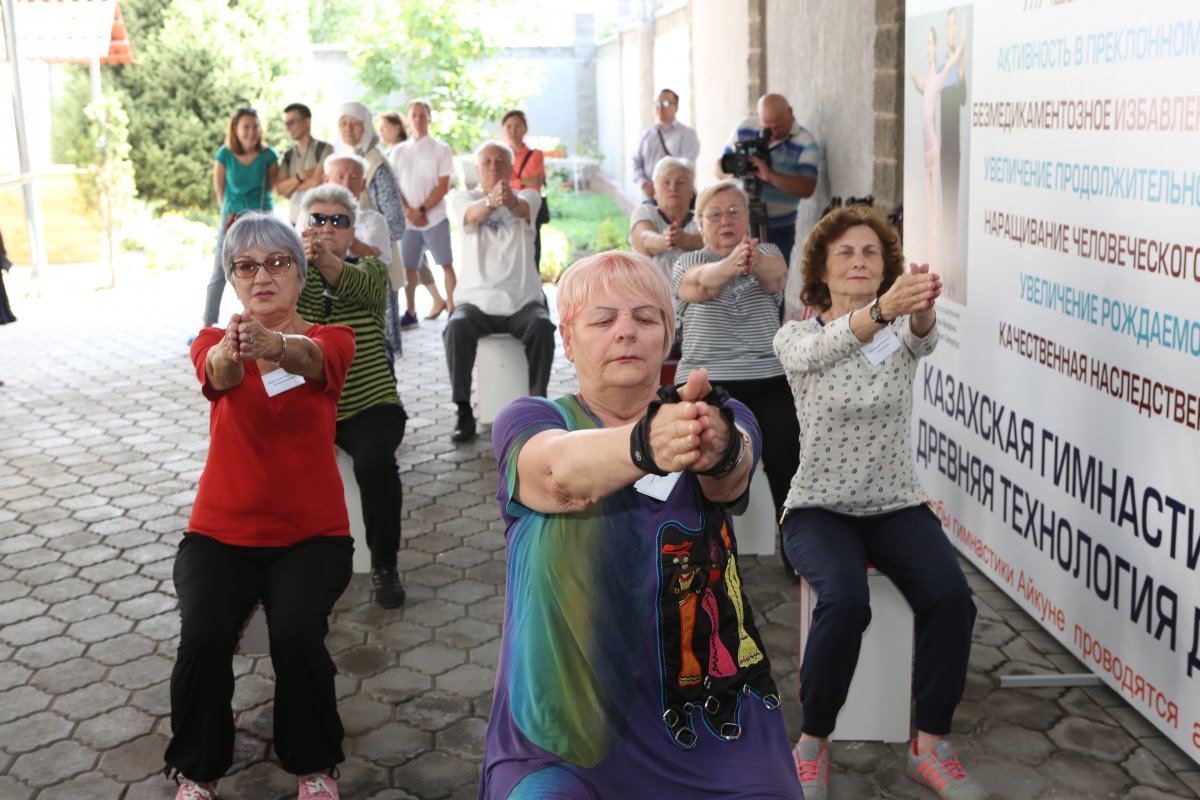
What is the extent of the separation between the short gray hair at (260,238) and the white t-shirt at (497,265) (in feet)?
12.1

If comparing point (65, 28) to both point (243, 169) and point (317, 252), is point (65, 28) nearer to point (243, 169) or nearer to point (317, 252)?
point (243, 169)

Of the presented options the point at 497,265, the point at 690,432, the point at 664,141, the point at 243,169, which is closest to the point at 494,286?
the point at 497,265

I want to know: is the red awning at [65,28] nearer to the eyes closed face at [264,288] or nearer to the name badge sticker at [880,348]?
the eyes closed face at [264,288]

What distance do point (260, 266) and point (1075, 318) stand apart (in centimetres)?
257

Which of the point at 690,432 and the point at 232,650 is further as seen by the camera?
the point at 232,650

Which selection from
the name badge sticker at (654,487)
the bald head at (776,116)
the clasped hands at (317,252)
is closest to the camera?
the name badge sticker at (654,487)

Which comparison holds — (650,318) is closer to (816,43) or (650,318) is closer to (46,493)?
Answer: (46,493)

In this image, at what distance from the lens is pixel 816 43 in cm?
890

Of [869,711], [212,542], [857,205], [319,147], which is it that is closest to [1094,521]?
[869,711]

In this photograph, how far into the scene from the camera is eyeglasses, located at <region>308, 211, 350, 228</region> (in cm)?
536

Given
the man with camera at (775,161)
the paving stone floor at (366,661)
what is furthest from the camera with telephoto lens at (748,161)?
the paving stone floor at (366,661)

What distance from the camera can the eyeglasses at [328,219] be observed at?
5359mm

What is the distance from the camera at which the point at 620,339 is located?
2.42 meters

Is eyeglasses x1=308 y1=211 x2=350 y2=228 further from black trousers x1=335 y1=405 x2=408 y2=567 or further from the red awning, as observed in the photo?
the red awning
